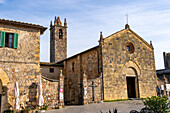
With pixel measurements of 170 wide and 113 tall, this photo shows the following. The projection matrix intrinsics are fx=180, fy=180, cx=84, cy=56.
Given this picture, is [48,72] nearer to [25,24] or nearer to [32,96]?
[32,96]

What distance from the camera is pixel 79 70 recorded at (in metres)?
23.0

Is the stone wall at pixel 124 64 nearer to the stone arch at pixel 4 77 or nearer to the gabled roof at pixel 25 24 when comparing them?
the gabled roof at pixel 25 24

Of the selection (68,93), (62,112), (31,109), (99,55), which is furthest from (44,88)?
(68,93)

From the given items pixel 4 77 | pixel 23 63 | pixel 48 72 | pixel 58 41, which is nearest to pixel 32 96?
pixel 4 77

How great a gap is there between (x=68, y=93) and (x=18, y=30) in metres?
12.1

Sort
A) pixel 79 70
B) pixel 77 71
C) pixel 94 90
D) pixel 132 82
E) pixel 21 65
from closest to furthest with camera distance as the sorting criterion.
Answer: pixel 21 65, pixel 94 90, pixel 132 82, pixel 79 70, pixel 77 71

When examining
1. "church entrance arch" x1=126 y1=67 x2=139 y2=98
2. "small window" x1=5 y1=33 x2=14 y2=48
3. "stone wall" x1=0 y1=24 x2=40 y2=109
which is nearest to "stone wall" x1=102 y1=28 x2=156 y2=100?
"church entrance arch" x1=126 y1=67 x2=139 y2=98

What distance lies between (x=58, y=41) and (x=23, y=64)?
20586 millimetres

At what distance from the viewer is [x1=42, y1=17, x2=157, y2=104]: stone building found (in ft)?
61.2

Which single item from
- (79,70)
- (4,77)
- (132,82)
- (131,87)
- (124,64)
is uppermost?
(124,64)

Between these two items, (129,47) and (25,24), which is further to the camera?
(129,47)

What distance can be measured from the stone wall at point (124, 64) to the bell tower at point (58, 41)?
16.2 m

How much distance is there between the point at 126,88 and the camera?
20.3 m

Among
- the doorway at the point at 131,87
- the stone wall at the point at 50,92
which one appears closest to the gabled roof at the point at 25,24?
the stone wall at the point at 50,92
